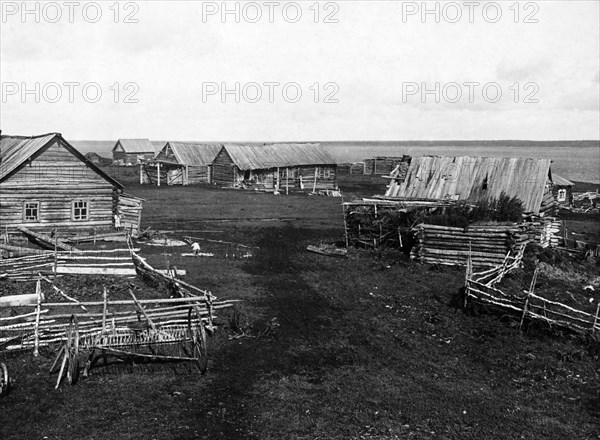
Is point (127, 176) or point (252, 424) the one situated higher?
point (127, 176)

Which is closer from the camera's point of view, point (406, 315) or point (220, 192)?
point (406, 315)

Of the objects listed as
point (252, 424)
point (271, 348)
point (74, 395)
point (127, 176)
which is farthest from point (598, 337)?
point (127, 176)

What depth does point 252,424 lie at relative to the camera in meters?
11.5

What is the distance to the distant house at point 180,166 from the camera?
61.2m

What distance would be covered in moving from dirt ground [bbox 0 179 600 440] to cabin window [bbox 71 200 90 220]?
9.38 m

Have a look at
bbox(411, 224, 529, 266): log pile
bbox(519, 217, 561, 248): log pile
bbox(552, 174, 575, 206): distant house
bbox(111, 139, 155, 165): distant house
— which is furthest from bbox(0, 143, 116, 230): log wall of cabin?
bbox(111, 139, 155, 165): distant house

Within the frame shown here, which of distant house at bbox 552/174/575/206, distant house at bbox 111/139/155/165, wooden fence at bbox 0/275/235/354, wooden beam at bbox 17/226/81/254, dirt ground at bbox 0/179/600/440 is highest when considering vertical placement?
distant house at bbox 111/139/155/165

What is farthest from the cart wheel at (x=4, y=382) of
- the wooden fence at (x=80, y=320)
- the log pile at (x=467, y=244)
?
the log pile at (x=467, y=244)

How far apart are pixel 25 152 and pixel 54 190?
2455mm

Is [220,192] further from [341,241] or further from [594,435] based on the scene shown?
[594,435]

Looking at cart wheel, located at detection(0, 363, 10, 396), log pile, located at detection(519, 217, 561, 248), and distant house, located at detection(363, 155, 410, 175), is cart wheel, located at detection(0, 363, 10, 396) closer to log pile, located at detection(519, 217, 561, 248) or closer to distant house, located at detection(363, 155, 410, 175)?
log pile, located at detection(519, 217, 561, 248)

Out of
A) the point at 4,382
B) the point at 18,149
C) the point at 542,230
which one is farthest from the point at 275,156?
the point at 4,382

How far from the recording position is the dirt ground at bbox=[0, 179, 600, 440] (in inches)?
449

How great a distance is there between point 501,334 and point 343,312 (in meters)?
4.99
